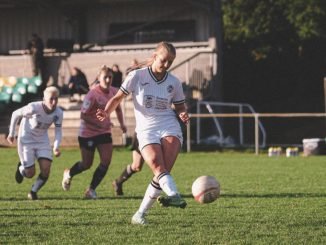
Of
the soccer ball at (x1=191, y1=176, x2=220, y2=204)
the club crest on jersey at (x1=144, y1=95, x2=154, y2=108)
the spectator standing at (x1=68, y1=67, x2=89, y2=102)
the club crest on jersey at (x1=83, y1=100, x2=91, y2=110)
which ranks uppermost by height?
the club crest on jersey at (x1=144, y1=95, x2=154, y2=108)

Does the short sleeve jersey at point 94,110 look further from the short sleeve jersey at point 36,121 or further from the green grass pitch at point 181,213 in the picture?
the green grass pitch at point 181,213

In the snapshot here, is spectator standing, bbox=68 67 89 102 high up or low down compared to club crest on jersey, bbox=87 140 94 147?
down

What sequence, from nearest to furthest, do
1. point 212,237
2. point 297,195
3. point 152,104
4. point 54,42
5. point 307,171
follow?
point 212,237, point 152,104, point 297,195, point 307,171, point 54,42

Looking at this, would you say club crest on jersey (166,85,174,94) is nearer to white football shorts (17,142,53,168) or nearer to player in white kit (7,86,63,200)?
player in white kit (7,86,63,200)

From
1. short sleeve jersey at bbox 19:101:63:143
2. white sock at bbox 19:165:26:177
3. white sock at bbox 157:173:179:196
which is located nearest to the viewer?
white sock at bbox 157:173:179:196

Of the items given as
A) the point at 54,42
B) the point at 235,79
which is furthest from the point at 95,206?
the point at 235,79

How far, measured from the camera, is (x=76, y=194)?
45.5 ft

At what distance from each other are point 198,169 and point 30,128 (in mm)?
6796

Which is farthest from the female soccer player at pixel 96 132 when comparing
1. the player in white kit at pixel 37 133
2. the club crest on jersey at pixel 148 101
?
the club crest on jersey at pixel 148 101

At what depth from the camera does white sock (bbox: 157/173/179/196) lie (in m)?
9.14

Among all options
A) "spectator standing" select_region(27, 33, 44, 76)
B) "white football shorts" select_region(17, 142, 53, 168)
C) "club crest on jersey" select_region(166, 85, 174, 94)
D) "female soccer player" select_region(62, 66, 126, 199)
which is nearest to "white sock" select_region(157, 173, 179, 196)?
"club crest on jersey" select_region(166, 85, 174, 94)

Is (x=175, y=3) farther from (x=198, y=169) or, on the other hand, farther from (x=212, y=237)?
(x=212, y=237)

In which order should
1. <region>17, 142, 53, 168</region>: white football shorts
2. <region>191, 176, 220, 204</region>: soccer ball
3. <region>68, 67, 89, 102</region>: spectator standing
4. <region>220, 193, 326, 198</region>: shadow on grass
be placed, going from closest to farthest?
<region>191, 176, 220, 204</region>: soccer ball
<region>220, 193, 326, 198</region>: shadow on grass
<region>17, 142, 53, 168</region>: white football shorts
<region>68, 67, 89, 102</region>: spectator standing

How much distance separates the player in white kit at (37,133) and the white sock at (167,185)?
157 inches
